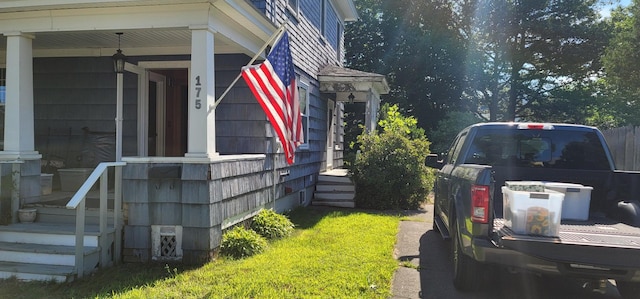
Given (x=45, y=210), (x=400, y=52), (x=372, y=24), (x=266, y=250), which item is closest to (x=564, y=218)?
(x=266, y=250)

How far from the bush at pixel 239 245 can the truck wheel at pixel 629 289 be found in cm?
405

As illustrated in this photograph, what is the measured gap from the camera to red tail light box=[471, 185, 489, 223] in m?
3.80

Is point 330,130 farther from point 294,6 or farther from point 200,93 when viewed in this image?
point 200,93

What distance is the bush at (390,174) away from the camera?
33.8 feet

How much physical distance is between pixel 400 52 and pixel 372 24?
307 centimetres

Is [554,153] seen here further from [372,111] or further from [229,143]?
[372,111]

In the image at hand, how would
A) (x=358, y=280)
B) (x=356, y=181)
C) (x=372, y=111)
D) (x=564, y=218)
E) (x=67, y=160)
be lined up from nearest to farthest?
1. (x=564, y=218)
2. (x=358, y=280)
3. (x=67, y=160)
4. (x=356, y=181)
5. (x=372, y=111)

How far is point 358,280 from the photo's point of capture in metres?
A: 4.72

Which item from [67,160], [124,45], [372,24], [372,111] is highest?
[372,24]

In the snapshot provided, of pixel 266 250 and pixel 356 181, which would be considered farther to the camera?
pixel 356 181

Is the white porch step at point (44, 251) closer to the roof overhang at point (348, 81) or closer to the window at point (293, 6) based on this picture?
the window at point (293, 6)

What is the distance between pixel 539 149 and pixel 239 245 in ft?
12.7

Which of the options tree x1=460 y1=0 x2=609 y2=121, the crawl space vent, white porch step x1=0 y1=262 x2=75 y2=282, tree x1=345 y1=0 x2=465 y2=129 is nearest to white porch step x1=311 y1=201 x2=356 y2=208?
the crawl space vent

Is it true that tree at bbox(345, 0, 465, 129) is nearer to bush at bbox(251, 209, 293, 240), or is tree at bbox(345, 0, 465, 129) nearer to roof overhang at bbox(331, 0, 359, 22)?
roof overhang at bbox(331, 0, 359, 22)
